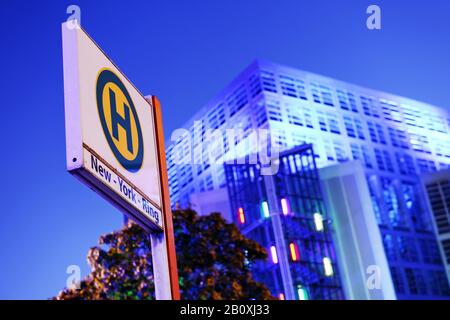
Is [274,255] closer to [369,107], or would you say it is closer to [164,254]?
[369,107]

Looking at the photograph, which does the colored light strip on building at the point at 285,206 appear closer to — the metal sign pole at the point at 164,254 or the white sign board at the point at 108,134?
the metal sign pole at the point at 164,254

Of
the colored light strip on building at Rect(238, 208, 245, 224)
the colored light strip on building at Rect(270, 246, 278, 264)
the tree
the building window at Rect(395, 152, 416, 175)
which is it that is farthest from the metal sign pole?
the building window at Rect(395, 152, 416, 175)

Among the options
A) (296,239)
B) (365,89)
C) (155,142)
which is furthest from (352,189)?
(155,142)

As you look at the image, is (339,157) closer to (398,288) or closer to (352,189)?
(352,189)

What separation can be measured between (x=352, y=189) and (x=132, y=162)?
7004 centimetres

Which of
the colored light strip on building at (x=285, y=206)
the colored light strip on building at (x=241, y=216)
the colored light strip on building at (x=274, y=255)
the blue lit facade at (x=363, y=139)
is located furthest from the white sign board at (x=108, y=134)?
the blue lit facade at (x=363, y=139)

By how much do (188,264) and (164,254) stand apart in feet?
84.7

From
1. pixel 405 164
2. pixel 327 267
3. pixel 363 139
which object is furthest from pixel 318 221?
pixel 405 164

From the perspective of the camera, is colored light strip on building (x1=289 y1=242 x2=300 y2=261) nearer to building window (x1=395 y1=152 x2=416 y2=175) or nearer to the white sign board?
building window (x1=395 y1=152 x2=416 y2=175)

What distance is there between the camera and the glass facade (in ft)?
195

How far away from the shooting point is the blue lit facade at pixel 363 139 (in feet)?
247

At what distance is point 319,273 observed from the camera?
200 ft

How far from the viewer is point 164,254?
179 inches

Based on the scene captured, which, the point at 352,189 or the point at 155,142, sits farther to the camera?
the point at 352,189
